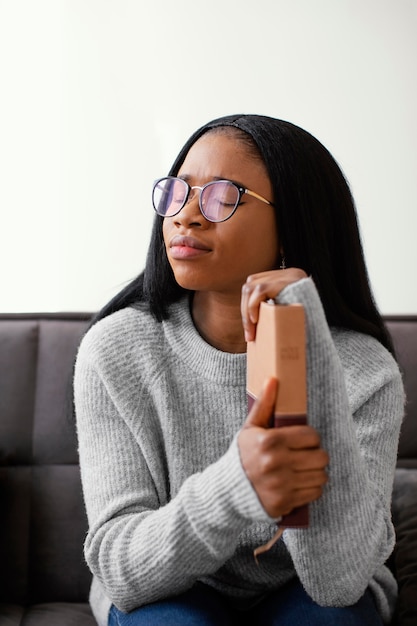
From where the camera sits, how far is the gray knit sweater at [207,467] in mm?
988

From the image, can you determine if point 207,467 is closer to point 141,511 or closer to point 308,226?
point 141,511

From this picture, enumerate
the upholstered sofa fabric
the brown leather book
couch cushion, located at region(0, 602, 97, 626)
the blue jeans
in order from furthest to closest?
the upholstered sofa fabric
couch cushion, located at region(0, 602, 97, 626)
the blue jeans
the brown leather book

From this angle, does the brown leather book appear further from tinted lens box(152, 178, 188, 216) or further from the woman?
tinted lens box(152, 178, 188, 216)

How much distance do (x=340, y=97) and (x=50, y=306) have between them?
36.5 inches

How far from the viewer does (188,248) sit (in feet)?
3.73

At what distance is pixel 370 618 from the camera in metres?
1.10

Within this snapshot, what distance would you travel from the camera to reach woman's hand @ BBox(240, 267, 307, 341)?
3.15 feet

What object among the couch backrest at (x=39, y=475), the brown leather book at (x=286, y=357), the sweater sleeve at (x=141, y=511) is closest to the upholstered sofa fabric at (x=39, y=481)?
the couch backrest at (x=39, y=475)

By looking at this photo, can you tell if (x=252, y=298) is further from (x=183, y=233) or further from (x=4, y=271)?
(x=4, y=271)

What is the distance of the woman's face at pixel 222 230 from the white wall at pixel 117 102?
0.80m

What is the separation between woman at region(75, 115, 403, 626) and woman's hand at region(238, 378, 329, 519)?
0.03 m

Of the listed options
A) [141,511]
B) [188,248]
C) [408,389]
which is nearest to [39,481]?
[141,511]

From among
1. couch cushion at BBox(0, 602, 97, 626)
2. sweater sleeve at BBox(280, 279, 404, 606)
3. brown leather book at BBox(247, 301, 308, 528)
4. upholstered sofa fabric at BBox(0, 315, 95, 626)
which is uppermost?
brown leather book at BBox(247, 301, 308, 528)

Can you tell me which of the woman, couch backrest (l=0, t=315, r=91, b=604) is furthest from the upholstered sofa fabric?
the woman
